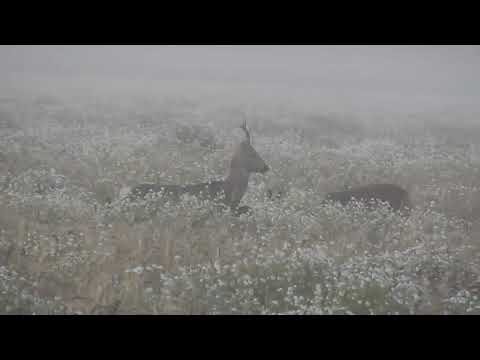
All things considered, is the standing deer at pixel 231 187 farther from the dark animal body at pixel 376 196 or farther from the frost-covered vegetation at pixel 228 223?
the dark animal body at pixel 376 196

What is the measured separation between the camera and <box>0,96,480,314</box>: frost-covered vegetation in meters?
6.76

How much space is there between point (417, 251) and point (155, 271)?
4029mm

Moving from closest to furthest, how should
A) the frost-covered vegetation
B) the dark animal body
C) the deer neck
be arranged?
the frost-covered vegetation < the dark animal body < the deer neck

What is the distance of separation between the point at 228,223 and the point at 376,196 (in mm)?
2986

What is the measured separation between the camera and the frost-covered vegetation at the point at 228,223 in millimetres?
6762

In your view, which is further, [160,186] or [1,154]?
[1,154]

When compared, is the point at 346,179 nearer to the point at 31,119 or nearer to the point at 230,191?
the point at 230,191

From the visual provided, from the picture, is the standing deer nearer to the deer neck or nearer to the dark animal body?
the deer neck

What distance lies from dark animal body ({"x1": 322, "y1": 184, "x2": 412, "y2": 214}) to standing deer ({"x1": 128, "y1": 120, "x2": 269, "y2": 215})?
1716 mm

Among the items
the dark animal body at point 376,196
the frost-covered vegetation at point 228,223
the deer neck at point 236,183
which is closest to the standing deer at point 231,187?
the deer neck at point 236,183

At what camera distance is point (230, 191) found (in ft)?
32.5

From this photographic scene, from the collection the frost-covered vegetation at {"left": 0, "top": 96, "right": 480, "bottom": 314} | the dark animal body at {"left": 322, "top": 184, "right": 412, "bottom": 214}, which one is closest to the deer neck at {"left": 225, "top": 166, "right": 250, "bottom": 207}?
the frost-covered vegetation at {"left": 0, "top": 96, "right": 480, "bottom": 314}
